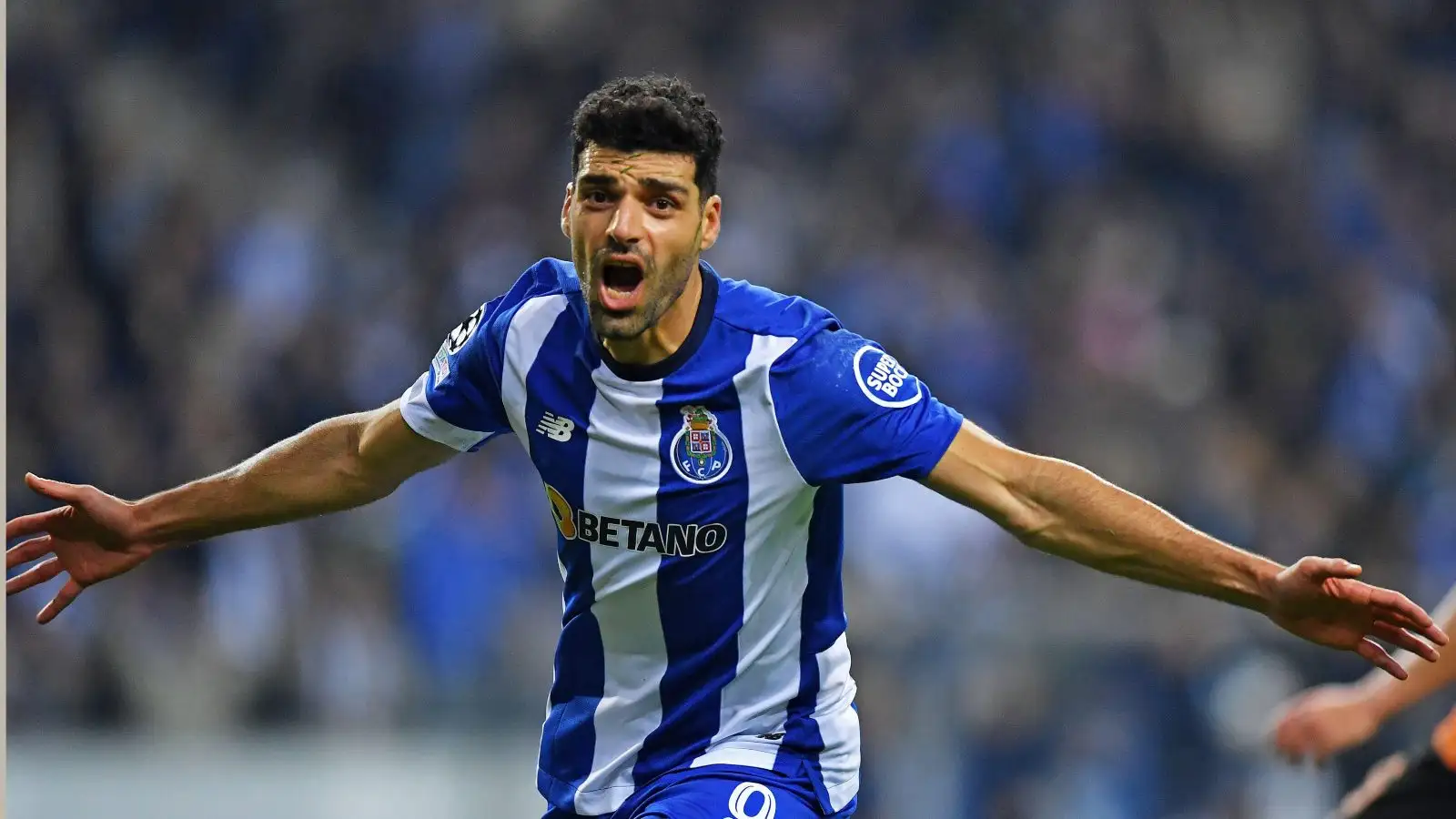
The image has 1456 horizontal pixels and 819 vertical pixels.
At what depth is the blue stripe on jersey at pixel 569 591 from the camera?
3.75 metres

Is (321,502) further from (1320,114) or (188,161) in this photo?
(1320,114)

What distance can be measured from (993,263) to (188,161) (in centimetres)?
464

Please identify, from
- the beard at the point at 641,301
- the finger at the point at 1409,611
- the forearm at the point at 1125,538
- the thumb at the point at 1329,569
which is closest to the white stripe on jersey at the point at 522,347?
the beard at the point at 641,301

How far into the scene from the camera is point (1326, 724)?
479 cm

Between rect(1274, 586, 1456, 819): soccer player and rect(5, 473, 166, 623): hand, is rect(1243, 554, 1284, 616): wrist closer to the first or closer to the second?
rect(1274, 586, 1456, 819): soccer player

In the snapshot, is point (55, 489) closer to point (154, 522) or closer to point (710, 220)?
point (154, 522)

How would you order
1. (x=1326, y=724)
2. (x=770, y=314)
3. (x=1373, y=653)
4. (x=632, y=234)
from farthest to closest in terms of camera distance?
(x=1326, y=724), (x=770, y=314), (x=1373, y=653), (x=632, y=234)

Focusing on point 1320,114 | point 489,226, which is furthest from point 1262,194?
point 489,226

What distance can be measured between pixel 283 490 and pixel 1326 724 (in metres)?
2.74

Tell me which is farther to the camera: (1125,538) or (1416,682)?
(1416,682)

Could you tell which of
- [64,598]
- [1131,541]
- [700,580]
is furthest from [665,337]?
[64,598]

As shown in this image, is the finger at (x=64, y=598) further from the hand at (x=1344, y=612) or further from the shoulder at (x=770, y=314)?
the hand at (x=1344, y=612)

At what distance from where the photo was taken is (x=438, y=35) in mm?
11203

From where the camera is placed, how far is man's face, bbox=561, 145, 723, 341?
11.7 feet
